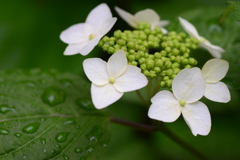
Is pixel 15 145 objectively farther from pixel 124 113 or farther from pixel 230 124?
pixel 230 124

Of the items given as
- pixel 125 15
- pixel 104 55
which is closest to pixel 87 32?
pixel 125 15

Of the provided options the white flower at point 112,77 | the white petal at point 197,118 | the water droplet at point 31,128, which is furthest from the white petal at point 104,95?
the water droplet at point 31,128

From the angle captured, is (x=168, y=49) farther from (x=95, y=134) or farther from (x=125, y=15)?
(x=95, y=134)

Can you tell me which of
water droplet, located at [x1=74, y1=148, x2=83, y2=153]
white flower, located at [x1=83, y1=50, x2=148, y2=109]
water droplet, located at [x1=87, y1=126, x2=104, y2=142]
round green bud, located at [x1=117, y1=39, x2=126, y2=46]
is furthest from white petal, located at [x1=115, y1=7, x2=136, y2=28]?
water droplet, located at [x1=74, y1=148, x2=83, y2=153]

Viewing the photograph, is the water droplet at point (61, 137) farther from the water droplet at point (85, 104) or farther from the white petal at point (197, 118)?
the white petal at point (197, 118)

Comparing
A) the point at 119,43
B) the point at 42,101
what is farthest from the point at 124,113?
the point at 119,43

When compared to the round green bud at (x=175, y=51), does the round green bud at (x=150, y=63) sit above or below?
above

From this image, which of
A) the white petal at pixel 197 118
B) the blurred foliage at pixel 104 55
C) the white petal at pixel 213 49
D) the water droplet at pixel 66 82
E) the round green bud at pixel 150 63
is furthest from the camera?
the blurred foliage at pixel 104 55

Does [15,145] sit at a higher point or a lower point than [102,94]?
lower

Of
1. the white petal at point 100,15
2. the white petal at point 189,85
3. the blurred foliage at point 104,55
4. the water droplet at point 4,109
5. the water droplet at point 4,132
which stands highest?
the white petal at point 100,15
